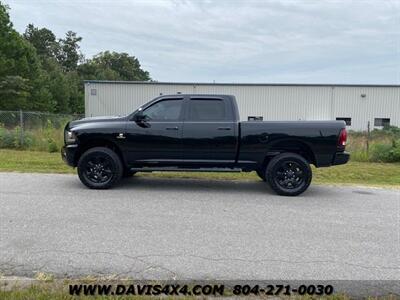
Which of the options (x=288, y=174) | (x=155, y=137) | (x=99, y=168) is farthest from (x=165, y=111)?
(x=288, y=174)

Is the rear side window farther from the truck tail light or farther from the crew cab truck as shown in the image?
the truck tail light

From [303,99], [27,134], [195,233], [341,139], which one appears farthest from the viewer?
[303,99]

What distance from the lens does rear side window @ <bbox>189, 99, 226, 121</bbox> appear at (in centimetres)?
820

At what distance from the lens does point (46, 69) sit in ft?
214

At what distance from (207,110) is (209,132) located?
52cm

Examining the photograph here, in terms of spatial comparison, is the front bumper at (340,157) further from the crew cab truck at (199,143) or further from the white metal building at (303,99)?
the white metal building at (303,99)

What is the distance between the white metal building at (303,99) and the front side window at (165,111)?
28.4 metres

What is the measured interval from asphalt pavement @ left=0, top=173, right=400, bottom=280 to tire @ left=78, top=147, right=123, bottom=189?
25cm

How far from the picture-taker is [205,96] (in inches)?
330

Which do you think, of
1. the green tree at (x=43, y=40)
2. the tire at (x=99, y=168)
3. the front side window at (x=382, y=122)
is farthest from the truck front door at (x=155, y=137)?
the green tree at (x=43, y=40)

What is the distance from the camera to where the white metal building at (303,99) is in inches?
1428

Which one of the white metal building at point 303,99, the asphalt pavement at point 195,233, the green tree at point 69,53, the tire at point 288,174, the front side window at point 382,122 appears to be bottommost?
the asphalt pavement at point 195,233

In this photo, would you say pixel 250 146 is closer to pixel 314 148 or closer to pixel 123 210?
pixel 314 148

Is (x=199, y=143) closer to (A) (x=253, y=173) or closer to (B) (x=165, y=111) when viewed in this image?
(B) (x=165, y=111)
